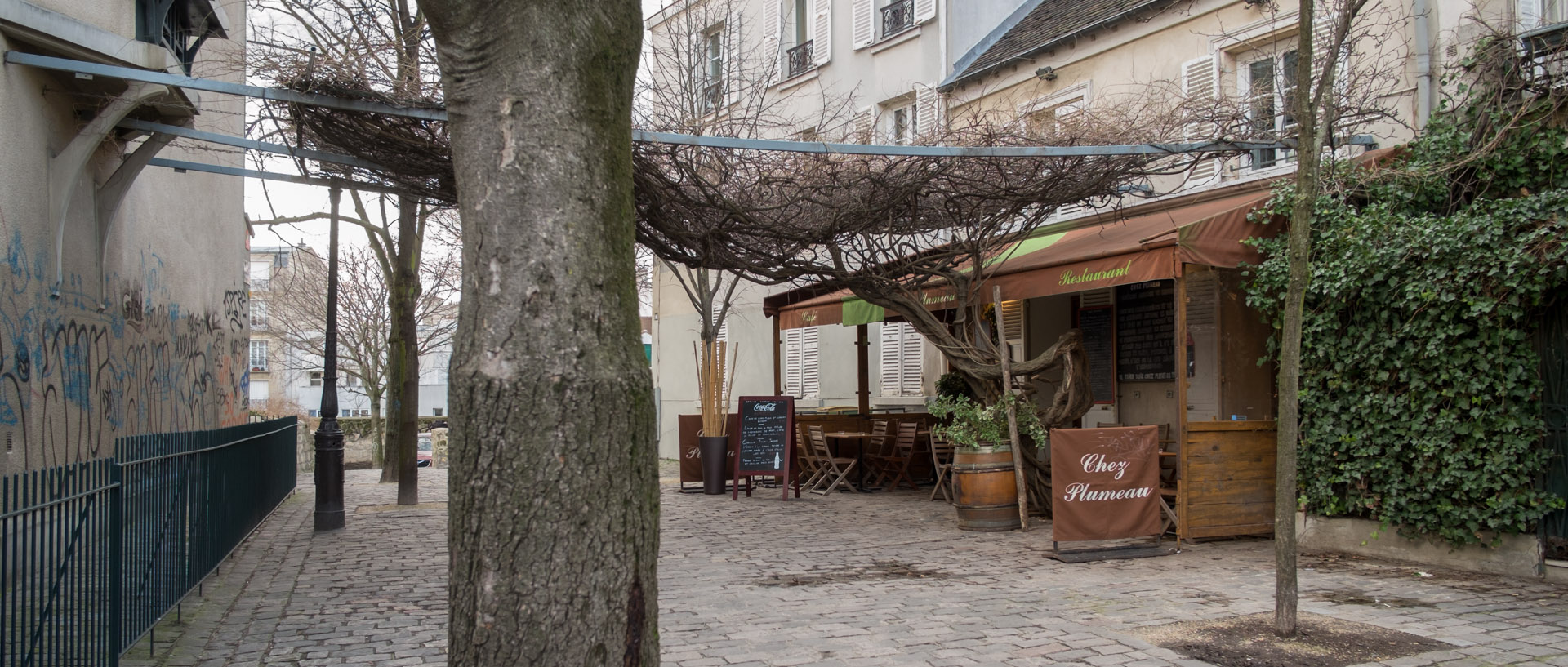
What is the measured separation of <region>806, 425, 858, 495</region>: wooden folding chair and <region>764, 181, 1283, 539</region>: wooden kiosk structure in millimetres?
1142

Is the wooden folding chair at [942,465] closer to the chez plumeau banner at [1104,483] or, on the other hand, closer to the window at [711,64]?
the chez plumeau banner at [1104,483]

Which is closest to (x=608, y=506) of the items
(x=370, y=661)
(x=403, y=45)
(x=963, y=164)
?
(x=370, y=661)

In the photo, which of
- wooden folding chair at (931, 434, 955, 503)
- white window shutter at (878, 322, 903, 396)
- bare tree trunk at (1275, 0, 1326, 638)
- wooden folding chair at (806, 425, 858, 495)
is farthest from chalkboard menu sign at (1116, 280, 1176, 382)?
bare tree trunk at (1275, 0, 1326, 638)

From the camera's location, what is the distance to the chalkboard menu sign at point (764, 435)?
1319 centimetres

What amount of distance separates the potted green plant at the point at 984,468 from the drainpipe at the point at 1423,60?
4162 mm

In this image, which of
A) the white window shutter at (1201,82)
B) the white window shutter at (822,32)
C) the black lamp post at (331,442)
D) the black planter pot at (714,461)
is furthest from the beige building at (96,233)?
the white window shutter at (822,32)

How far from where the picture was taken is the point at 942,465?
1260 centimetres

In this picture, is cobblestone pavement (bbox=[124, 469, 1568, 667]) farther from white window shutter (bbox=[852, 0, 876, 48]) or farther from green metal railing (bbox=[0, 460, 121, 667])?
white window shutter (bbox=[852, 0, 876, 48])

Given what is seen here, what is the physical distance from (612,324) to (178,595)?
15.6 feet

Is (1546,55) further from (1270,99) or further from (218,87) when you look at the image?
(218,87)

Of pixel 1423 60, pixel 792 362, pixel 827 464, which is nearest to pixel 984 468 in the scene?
pixel 827 464

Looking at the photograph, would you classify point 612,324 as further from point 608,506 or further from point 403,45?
point 403,45

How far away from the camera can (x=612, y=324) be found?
3004mm

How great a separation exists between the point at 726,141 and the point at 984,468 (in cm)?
402
